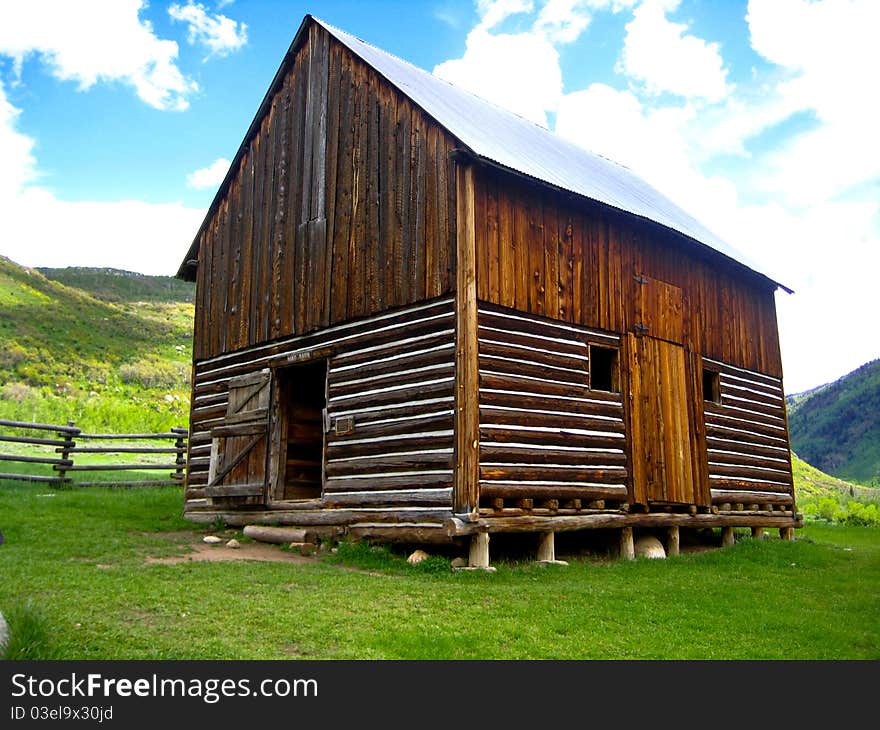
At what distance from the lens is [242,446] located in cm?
1709

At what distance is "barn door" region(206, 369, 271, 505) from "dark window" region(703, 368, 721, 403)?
389 inches

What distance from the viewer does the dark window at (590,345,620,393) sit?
16.0m

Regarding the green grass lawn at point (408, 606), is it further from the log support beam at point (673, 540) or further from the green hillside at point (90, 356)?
the green hillside at point (90, 356)

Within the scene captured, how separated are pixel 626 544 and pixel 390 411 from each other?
518 cm

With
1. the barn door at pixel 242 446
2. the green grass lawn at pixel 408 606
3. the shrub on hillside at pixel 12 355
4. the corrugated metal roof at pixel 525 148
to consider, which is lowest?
the green grass lawn at pixel 408 606

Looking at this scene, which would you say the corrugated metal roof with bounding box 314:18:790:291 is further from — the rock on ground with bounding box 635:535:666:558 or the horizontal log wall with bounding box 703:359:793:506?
the rock on ground with bounding box 635:535:666:558

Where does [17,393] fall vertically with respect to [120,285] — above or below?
below

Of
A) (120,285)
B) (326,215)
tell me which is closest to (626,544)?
(326,215)

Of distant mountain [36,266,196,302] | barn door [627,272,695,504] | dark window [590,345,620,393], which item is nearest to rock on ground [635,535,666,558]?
barn door [627,272,695,504]

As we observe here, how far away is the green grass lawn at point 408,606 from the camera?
7.40m

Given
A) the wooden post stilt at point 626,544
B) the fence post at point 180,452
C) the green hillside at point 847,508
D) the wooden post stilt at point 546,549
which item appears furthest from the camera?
the green hillside at point 847,508

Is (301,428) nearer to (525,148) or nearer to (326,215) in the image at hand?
(326,215)

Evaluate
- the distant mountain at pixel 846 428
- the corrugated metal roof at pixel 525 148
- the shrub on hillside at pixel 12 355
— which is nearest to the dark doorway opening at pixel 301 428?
the corrugated metal roof at pixel 525 148

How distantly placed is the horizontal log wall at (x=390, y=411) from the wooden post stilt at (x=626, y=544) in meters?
4.29
